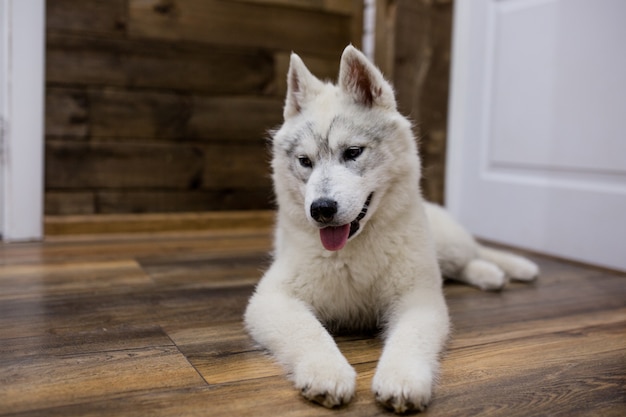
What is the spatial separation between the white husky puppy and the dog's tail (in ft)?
2.57

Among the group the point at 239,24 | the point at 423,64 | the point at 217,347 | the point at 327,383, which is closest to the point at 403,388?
the point at 327,383

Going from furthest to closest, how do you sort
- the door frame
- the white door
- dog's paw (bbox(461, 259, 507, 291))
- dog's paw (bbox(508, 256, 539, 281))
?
the door frame, the white door, dog's paw (bbox(508, 256, 539, 281)), dog's paw (bbox(461, 259, 507, 291))

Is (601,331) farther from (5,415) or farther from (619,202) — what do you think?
(5,415)

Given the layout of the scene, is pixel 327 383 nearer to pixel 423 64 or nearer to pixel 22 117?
pixel 22 117

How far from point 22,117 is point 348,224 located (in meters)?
2.09

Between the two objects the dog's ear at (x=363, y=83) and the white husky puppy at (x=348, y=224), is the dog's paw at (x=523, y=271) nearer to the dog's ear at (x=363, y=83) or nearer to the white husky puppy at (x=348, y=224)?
the white husky puppy at (x=348, y=224)

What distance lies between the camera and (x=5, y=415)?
3.77 feet

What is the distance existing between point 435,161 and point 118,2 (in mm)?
1838

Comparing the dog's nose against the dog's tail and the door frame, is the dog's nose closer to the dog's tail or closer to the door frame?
the dog's tail

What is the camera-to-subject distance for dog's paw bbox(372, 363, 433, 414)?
1193mm

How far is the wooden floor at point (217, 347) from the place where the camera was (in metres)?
1.24

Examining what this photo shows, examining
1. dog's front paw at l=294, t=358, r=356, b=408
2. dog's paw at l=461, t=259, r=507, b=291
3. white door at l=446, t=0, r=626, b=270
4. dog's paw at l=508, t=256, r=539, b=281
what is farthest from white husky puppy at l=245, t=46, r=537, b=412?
white door at l=446, t=0, r=626, b=270

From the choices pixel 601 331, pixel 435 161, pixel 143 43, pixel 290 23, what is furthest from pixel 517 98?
pixel 143 43

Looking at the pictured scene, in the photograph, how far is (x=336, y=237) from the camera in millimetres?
1558
